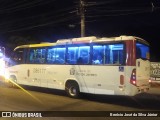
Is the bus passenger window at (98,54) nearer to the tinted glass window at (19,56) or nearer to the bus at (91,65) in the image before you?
the bus at (91,65)

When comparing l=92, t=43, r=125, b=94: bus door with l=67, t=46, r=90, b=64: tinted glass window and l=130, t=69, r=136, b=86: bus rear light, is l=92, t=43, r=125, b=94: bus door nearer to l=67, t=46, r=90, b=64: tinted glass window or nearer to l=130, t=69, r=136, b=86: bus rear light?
l=130, t=69, r=136, b=86: bus rear light

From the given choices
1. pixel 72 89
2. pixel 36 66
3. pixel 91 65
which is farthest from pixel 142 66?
pixel 36 66

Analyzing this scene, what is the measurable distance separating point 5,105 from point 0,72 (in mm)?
17272

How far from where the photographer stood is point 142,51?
608 inches

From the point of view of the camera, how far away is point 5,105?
13594mm

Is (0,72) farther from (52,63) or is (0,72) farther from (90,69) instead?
(90,69)

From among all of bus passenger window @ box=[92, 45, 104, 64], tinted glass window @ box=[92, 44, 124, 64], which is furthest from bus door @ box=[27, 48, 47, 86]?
tinted glass window @ box=[92, 44, 124, 64]

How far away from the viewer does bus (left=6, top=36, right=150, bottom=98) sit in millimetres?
14664

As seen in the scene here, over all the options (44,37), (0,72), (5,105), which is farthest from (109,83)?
(44,37)

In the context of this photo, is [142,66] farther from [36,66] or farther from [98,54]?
[36,66]

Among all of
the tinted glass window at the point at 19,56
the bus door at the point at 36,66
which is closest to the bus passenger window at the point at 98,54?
the bus door at the point at 36,66

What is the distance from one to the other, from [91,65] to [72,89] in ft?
5.87

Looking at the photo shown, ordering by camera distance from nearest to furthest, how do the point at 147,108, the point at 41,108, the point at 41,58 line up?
the point at 41,108, the point at 147,108, the point at 41,58

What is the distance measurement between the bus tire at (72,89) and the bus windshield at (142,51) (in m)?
3.63
